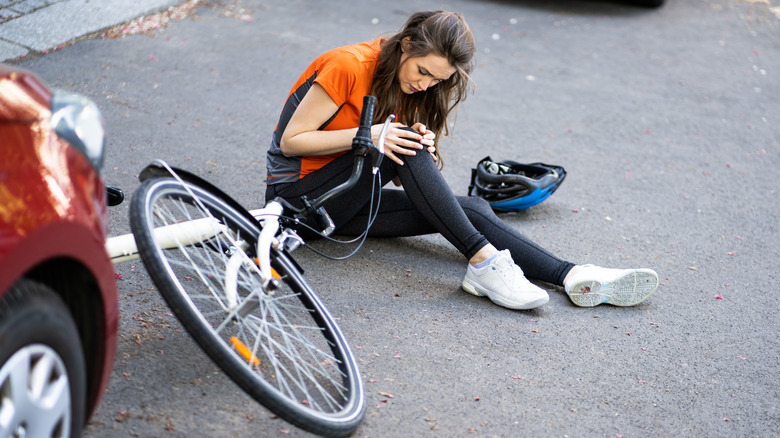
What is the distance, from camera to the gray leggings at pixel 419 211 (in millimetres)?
2984

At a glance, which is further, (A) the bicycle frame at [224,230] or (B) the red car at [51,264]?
(A) the bicycle frame at [224,230]

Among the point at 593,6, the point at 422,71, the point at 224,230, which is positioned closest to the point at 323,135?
the point at 422,71

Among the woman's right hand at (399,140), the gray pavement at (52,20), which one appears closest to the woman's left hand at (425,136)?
the woman's right hand at (399,140)

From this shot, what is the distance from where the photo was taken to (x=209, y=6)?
6691mm

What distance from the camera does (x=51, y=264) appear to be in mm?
1628

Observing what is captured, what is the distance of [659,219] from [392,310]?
191 cm

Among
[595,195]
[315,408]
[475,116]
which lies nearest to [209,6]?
[475,116]

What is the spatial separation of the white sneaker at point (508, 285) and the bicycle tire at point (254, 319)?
2.64ft

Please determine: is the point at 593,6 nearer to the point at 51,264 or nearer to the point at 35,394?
the point at 51,264

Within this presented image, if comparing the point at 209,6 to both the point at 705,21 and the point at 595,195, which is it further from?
the point at 705,21

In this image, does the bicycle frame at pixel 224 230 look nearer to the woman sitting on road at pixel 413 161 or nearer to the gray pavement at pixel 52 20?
the woman sitting on road at pixel 413 161

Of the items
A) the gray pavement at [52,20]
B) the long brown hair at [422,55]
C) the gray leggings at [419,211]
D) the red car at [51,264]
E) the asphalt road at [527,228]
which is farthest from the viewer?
the gray pavement at [52,20]

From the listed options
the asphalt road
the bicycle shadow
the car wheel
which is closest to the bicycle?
the asphalt road

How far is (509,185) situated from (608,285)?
883mm
